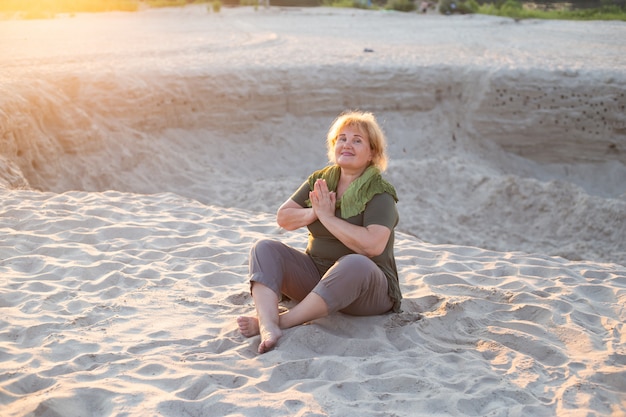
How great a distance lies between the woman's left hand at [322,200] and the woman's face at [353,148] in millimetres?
150

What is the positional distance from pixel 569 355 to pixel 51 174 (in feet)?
22.2

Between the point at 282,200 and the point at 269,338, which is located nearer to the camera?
the point at 269,338

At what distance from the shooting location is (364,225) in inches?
148

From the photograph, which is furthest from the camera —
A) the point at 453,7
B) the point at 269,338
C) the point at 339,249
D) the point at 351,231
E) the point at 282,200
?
the point at 453,7

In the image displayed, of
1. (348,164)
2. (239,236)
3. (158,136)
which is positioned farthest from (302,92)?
(348,164)

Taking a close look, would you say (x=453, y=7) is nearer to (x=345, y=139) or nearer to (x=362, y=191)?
(x=345, y=139)

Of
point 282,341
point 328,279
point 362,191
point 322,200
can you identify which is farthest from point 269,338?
point 362,191

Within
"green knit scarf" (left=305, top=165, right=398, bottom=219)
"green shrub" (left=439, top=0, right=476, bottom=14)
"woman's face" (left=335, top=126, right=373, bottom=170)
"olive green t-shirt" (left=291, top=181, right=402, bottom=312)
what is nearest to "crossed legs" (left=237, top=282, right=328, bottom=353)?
"olive green t-shirt" (left=291, top=181, right=402, bottom=312)

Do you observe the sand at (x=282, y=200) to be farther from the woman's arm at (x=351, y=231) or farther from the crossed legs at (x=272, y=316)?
the woman's arm at (x=351, y=231)

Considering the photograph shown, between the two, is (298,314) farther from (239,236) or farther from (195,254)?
(239,236)

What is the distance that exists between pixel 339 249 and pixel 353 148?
1.77ft

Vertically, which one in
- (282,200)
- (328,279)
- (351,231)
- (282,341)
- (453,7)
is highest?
(453,7)

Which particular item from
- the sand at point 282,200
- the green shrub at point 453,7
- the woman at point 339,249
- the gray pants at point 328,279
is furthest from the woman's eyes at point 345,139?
the green shrub at point 453,7

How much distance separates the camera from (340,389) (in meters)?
3.20
